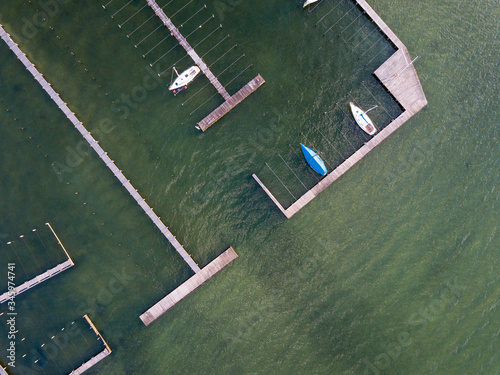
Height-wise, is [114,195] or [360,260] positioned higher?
[114,195]

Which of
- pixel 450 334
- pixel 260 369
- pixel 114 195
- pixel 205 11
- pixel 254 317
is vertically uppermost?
pixel 205 11

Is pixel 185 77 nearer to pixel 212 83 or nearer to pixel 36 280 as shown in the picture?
pixel 212 83

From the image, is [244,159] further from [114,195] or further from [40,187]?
[40,187]

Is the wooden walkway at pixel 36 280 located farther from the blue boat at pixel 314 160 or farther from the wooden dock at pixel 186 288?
the blue boat at pixel 314 160

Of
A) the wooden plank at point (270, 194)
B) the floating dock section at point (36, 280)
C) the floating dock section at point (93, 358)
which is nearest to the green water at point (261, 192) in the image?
the floating dock section at point (93, 358)

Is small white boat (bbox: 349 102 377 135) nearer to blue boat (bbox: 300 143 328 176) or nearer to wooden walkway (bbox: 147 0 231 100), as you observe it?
blue boat (bbox: 300 143 328 176)

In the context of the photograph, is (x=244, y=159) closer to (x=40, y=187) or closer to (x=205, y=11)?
(x=205, y=11)

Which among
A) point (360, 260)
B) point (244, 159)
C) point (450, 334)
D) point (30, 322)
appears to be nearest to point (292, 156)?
point (244, 159)

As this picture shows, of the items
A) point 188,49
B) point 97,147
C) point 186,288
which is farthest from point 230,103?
point 186,288
